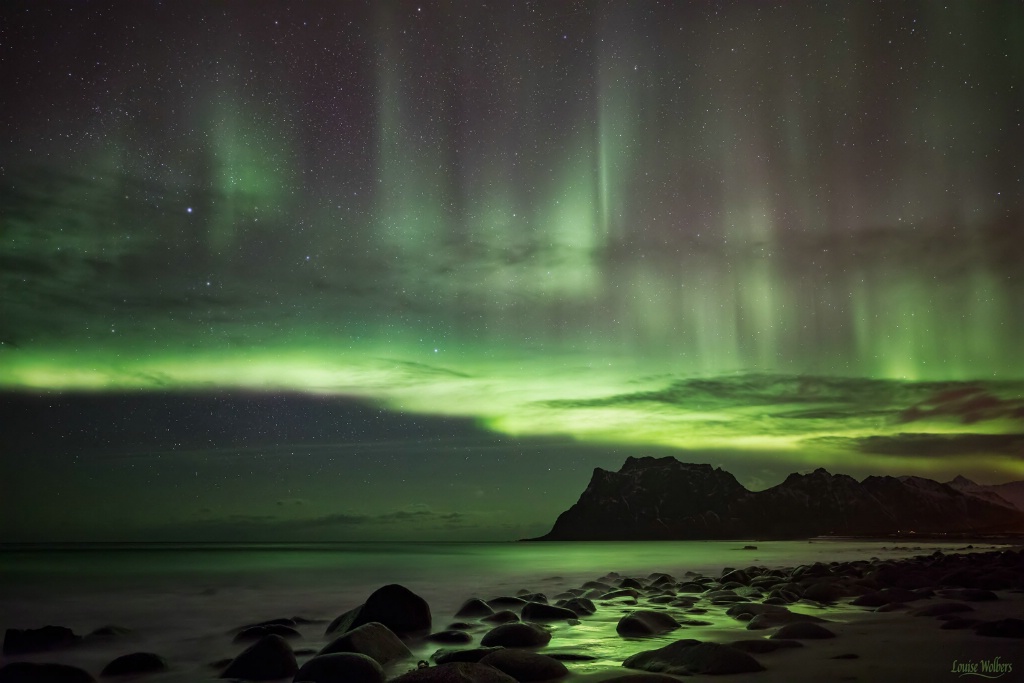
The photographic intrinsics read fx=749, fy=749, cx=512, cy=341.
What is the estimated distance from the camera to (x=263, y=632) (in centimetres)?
1509

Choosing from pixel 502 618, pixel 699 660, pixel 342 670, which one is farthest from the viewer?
pixel 502 618

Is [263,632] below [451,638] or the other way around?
below

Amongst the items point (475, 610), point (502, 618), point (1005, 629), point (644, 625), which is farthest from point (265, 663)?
point (1005, 629)

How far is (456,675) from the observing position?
7840 mm

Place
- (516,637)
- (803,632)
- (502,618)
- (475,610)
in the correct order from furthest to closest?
(475,610) → (502,618) → (516,637) → (803,632)

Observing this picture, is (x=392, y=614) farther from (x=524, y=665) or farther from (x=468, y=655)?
(x=524, y=665)

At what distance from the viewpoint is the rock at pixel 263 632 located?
14.6 m

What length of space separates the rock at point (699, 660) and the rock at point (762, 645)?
78 cm

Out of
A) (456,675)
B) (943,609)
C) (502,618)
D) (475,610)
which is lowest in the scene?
(475,610)

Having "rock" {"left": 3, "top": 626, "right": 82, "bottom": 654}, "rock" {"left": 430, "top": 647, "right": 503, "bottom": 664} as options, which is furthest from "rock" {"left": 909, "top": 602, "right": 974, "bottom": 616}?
"rock" {"left": 3, "top": 626, "right": 82, "bottom": 654}

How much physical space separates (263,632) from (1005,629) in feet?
42.7

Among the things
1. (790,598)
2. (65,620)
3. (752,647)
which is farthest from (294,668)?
(65,620)

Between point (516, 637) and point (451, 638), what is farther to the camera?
point (451, 638)

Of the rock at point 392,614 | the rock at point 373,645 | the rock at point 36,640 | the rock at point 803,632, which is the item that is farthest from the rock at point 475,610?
the rock at point 36,640
